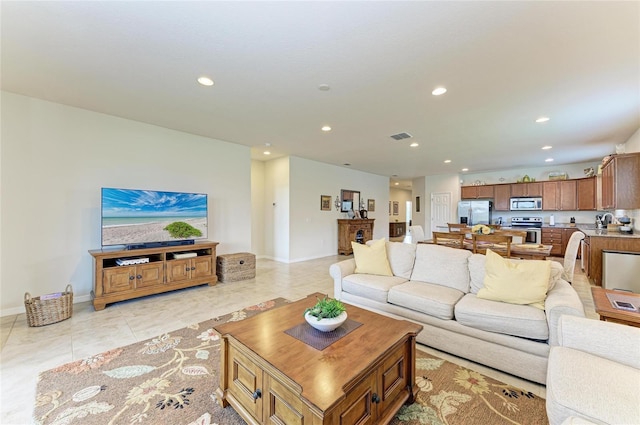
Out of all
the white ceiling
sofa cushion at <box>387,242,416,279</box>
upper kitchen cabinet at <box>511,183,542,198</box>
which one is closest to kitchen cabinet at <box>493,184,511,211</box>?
upper kitchen cabinet at <box>511,183,542,198</box>

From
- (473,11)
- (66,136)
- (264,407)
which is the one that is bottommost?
(264,407)

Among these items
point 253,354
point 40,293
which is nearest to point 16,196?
point 40,293

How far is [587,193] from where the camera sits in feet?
22.6

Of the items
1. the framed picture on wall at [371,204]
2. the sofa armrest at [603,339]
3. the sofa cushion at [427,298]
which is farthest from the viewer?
the framed picture on wall at [371,204]

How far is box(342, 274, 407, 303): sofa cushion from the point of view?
2.87 meters

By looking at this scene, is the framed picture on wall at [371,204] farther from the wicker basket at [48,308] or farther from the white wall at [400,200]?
the wicker basket at [48,308]

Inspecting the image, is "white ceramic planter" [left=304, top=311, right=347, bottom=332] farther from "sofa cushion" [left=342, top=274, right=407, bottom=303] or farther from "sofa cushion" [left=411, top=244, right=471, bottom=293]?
"sofa cushion" [left=411, top=244, right=471, bottom=293]

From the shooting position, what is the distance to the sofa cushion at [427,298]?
7.78 ft

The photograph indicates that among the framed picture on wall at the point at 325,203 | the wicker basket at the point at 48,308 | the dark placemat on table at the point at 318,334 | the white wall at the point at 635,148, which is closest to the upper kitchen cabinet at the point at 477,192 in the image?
the white wall at the point at 635,148

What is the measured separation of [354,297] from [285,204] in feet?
12.7

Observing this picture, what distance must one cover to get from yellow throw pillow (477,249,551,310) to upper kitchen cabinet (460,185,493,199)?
7160mm

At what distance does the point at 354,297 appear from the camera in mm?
3145

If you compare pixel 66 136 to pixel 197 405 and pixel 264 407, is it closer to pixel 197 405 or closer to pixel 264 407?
pixel 197 405

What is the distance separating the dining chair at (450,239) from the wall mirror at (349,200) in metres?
3.98
